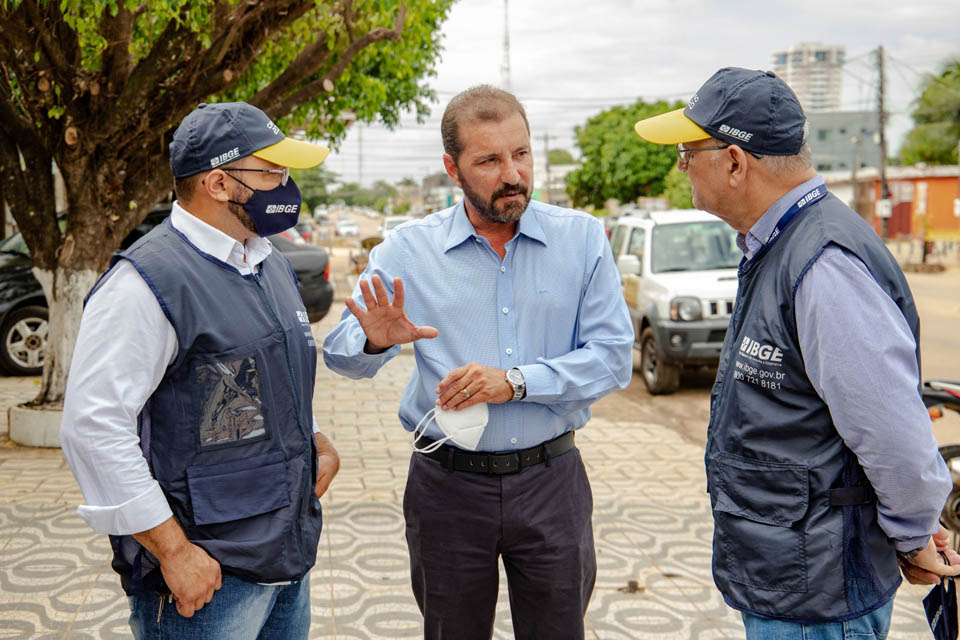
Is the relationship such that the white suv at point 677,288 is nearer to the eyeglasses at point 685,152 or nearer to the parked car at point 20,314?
the parked car at point 20,314

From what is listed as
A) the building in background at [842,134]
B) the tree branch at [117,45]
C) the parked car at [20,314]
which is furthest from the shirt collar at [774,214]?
the building in background at [842,134]

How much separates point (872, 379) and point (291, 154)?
162cm

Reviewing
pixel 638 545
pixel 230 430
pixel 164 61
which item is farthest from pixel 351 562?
pixel 164 61

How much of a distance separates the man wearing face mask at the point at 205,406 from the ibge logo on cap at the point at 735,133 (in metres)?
1.14

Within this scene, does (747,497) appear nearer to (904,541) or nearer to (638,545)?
(904,541)

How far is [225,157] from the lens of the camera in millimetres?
2461

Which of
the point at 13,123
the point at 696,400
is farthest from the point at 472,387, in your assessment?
the point at 696,400

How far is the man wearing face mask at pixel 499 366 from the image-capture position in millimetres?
2811

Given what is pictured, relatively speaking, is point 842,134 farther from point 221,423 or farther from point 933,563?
point 221,423

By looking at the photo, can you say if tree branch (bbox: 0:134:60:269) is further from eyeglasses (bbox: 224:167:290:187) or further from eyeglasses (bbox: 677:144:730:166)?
eyeglasses (bbox: 677:144:730:166)

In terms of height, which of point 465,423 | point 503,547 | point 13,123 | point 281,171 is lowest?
point 503,547

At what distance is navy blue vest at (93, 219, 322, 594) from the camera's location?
225cm

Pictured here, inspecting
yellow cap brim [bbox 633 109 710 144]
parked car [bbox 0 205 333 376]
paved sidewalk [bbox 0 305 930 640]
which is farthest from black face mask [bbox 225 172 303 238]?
parked car [bbox 0 205 333 376]

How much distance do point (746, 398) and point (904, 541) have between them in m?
0.49
